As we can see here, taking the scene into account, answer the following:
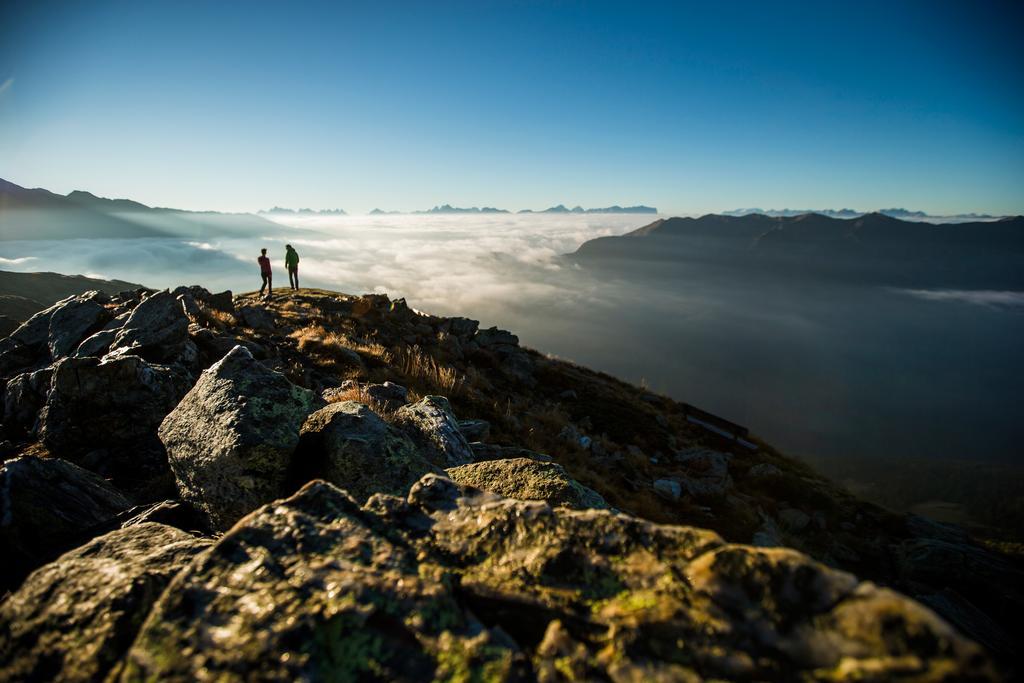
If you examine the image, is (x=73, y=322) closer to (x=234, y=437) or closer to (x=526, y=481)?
(x=234, y=437)

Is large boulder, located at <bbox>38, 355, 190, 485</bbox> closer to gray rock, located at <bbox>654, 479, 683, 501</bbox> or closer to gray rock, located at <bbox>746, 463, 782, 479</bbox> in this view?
gray rock, located at <bbox>654, 479, 683, 501</bbox>

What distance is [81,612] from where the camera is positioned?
2199 mm

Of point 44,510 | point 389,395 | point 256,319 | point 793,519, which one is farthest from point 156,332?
point 793,519

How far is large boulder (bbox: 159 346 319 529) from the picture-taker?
4191mm

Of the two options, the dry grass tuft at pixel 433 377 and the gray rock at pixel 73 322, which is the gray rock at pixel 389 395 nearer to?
the dry grass tuft at pixel 433 377

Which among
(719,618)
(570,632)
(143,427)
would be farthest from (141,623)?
(143,427)

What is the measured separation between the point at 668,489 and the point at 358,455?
1135 cm

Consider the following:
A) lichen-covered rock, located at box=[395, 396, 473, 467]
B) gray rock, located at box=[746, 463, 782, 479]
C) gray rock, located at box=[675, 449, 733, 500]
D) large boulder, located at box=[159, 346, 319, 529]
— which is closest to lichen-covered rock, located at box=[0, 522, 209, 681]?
large boulder, located at box=[159, 346, 319, 529]

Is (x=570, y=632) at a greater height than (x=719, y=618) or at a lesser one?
lesser

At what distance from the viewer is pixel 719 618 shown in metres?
1.82

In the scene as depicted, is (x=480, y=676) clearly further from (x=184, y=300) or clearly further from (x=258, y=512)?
(x=184, y=300)

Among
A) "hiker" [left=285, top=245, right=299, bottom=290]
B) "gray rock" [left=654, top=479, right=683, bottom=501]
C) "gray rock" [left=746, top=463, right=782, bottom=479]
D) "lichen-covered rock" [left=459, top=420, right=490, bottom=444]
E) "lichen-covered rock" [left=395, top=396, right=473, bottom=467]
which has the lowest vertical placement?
"gray rock" [left=746, top=463, right=782, bottom=479]

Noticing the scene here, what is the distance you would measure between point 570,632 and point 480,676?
46cm

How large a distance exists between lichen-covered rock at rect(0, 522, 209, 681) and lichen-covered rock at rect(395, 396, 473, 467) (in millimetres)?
3457
